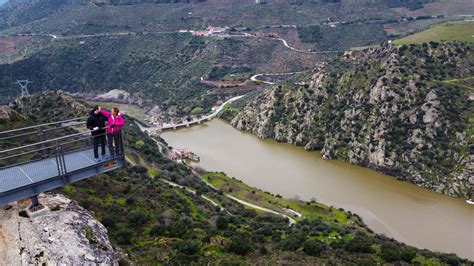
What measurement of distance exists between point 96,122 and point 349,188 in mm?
31458

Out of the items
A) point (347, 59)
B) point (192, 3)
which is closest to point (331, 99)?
point (347, 59)

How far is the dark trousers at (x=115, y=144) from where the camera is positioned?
14084mm

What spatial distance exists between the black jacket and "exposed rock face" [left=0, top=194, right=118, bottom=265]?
2.65 m

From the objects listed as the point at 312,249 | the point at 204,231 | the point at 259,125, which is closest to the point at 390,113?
the point at 259,125

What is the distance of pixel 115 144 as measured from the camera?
46.4 feet

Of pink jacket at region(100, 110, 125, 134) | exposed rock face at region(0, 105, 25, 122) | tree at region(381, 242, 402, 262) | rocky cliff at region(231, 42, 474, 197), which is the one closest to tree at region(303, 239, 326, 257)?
tree at region(381, 242, 402, 262)

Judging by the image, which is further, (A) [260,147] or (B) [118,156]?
(A) [260,147]

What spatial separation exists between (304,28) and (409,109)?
5242cm

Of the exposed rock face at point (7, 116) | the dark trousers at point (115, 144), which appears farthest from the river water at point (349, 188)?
the dark trousers at point (115, 144)

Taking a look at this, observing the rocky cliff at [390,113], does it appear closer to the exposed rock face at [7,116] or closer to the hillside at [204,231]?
the hillside at [204,231]

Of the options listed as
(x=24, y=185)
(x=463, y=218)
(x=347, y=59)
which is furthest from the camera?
(x=347, y=59)

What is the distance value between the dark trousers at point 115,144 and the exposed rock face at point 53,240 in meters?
2.25

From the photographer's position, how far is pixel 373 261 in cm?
1878

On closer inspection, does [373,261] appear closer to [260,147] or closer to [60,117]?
[60,117]
